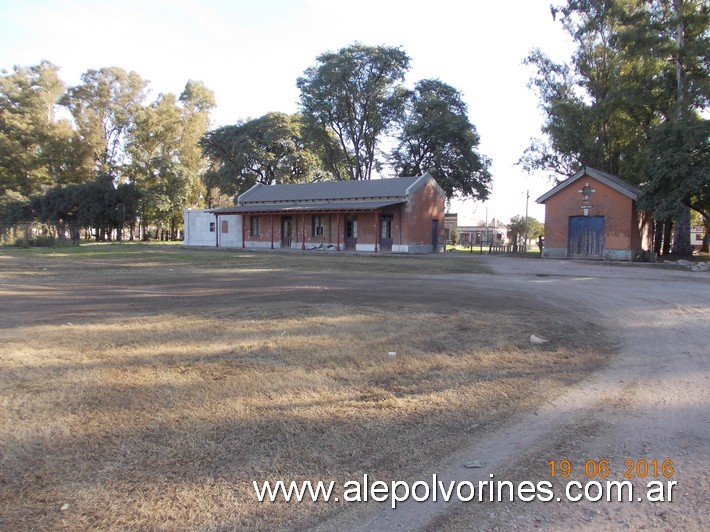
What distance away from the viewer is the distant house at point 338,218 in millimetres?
37000

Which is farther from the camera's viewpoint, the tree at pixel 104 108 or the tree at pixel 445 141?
the tree at pixel 104 108

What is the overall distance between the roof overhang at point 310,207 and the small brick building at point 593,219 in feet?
35.3

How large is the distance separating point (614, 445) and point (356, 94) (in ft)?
162

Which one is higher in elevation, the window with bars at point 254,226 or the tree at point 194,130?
the tree at point 194,130

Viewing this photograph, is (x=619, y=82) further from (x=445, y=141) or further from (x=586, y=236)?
(x=445, y=141)

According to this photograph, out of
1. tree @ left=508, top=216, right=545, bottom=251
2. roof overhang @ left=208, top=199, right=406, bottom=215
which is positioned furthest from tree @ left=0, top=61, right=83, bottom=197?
tree @ left=508, top=216, right=545, bottom=251

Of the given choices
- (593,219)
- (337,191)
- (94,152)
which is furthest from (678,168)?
(94,152)

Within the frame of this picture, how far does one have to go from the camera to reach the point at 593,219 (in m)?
29.8

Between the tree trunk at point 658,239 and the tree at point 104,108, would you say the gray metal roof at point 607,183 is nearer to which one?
the tree trunk at point 658,239

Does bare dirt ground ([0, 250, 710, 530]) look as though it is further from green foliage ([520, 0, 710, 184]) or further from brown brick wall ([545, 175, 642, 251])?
green foliage ([520, 0, 710, 184])

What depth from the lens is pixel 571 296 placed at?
13156 mm

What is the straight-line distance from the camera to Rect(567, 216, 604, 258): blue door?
29.6m
